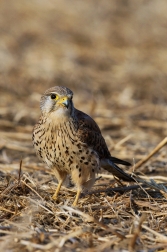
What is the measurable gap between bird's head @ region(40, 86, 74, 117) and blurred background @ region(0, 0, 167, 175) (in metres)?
1.32

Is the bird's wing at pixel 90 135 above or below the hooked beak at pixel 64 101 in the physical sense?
below

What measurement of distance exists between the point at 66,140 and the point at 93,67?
627 cm

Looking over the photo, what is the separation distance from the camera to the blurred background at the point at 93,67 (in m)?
7.56

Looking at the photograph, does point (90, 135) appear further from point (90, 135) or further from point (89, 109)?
point (89, 109)

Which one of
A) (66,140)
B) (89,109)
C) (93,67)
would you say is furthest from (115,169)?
(93,67)

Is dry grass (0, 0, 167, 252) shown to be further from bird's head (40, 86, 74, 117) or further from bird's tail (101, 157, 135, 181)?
bird's head (40, 86, 74, 117)

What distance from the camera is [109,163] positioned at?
17.5ft

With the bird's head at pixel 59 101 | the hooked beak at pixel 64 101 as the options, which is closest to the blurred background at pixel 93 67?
the bird's head at pixel 59 101

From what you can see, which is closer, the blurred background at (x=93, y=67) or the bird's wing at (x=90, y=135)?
the bird's wing at (x=90, y=135)

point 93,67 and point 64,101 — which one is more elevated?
point 93,67

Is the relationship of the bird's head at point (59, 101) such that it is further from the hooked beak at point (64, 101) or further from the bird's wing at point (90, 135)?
the bird's wing at point (90, 135)

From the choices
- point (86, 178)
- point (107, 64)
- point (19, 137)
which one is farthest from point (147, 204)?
point (107, 64)

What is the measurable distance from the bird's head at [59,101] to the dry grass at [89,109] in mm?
676

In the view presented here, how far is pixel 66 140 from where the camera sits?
4777mm
